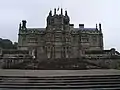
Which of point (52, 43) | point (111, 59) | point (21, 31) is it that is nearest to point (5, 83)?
point (111, 59)

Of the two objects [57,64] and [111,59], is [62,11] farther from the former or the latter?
[57,64]

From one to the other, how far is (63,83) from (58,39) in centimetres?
4439

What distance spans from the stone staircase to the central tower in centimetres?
4092

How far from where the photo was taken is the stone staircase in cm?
819

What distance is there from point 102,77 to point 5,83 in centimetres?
595

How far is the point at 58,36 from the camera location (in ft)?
174

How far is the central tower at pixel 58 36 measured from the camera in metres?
51.3

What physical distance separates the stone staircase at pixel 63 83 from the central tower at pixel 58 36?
134 feet

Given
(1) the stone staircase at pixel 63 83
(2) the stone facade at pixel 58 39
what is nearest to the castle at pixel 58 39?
(2) the stone facade at pixel 58 39

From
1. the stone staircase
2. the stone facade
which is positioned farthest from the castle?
the stone staircase

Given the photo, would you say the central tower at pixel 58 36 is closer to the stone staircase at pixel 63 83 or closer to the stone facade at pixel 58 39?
the stone facade at pixel 58 39

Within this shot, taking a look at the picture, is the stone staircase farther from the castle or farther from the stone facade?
the stone facade

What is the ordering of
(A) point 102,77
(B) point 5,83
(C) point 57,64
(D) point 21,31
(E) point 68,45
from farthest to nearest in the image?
(D) point 21,31 → (E) point 68,45 → (C) point 57,64 → (A) point 102,77 → (B) point 5,83

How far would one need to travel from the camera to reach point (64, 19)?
184ft
